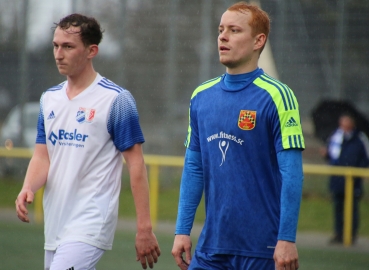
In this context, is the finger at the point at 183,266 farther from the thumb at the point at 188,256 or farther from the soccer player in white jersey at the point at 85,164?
the soccer player in white jersey at the point at 85,164

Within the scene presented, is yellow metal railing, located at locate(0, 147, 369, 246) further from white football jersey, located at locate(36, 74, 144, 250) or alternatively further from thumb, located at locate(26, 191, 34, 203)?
thumb, located at locate(26, 191, 34, 203)

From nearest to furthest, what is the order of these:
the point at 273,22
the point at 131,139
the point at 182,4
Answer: the point at 131,139, the point at 273,22, the point at 182,4

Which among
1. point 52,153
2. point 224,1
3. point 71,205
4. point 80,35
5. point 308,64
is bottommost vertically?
point 71,205

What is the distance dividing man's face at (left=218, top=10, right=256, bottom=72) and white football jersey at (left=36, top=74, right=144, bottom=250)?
75cm

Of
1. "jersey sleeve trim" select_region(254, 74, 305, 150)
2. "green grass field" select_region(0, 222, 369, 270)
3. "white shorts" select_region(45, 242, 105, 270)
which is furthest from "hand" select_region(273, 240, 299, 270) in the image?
"green grass field" select_region(0, 222, 369, 270)

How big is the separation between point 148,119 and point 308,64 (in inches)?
152

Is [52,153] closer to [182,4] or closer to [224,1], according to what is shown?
[224,1]

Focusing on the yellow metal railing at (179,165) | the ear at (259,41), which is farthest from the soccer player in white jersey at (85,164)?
the yellow metal railing at (179,165)

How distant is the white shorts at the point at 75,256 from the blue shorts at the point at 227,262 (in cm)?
60

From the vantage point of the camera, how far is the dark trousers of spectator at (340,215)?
11164mm

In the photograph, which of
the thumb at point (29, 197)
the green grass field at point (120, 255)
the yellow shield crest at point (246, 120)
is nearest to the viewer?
the yellow shield crest at point (246, 120)

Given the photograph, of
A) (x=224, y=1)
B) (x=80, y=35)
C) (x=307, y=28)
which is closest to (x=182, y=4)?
(x=224, y=1)

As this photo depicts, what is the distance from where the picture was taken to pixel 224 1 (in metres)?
14.1

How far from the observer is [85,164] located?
4.42 metres
